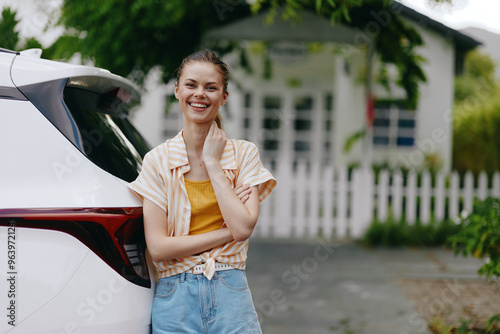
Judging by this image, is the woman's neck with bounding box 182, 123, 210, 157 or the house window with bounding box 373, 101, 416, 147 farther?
the house window with bounding box 373, 101, 416, 147

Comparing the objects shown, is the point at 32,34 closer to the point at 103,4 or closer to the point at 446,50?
the point at 103,4

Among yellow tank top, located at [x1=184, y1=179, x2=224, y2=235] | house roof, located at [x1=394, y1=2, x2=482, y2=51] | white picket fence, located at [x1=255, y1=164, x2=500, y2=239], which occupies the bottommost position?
white picket fence, located at [x1=255, y1=164, x2=500, y2=239]

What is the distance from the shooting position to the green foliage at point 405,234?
8094mm

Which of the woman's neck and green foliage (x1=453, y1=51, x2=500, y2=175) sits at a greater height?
green foliage (x1=453, y1=51, x2=500, y2=175)

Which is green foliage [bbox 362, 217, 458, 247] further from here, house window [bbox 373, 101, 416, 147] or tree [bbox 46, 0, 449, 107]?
house window [bbox 373, 101, 416, 147]

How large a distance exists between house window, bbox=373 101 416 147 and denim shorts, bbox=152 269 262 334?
468 inches

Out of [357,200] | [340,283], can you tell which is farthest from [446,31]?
[340,283]

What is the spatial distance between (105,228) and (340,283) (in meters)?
4.32

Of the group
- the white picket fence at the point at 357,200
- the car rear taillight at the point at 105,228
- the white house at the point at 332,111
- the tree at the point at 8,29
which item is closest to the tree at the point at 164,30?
the tree at the point at 8,29

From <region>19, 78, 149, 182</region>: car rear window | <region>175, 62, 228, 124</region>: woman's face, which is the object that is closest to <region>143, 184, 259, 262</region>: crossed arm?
<region>19, 78, 149, 182</region>: car rear window

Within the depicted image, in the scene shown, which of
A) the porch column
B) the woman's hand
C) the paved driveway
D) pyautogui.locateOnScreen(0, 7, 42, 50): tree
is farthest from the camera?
the porch column

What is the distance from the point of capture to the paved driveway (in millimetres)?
4480

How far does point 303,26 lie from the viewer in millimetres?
7625

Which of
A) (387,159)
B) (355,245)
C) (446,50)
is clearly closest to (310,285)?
(355,245)
